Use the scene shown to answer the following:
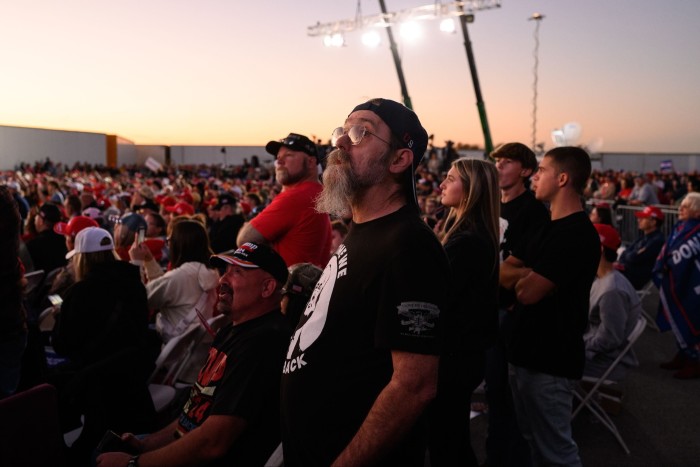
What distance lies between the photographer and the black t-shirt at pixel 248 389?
2229mm

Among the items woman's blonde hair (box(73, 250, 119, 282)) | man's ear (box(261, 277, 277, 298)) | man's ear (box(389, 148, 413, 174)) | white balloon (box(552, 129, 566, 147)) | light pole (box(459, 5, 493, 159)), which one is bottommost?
woman's blonde hair (box(73, 250, 119, 282))

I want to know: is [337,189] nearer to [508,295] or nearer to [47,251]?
[508,295]

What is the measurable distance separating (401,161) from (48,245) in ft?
21.3

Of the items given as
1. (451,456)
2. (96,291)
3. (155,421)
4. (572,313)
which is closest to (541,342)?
(572,313)

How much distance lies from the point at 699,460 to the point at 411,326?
3.81 meters

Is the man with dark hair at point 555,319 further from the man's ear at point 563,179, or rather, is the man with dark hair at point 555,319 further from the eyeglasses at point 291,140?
the eyeglasses at point 291,140

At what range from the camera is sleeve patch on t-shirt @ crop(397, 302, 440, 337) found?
1.44 m

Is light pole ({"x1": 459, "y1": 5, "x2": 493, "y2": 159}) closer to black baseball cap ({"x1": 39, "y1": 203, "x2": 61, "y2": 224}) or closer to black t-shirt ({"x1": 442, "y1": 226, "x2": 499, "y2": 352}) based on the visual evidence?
black baseball cap ({"x1": 39, "y1": 203, "x2": 61, "y2": 224})

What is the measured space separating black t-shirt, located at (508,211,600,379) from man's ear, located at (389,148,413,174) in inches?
58.6

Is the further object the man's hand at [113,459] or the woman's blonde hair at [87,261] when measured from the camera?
the woman's blonde hair at [87,261]

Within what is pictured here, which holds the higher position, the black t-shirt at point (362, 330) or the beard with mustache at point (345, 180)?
the beard with mustache at point (345, 180)

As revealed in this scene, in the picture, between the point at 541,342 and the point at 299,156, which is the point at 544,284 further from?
the point at 299,156

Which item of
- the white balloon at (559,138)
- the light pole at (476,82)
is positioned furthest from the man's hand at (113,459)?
the light pole at (476,82)

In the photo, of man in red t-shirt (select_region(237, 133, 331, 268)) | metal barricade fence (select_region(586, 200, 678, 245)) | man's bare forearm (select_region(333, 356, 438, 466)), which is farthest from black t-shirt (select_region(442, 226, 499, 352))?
metal barricade fence (select_region(586, 200, 678, 245))
